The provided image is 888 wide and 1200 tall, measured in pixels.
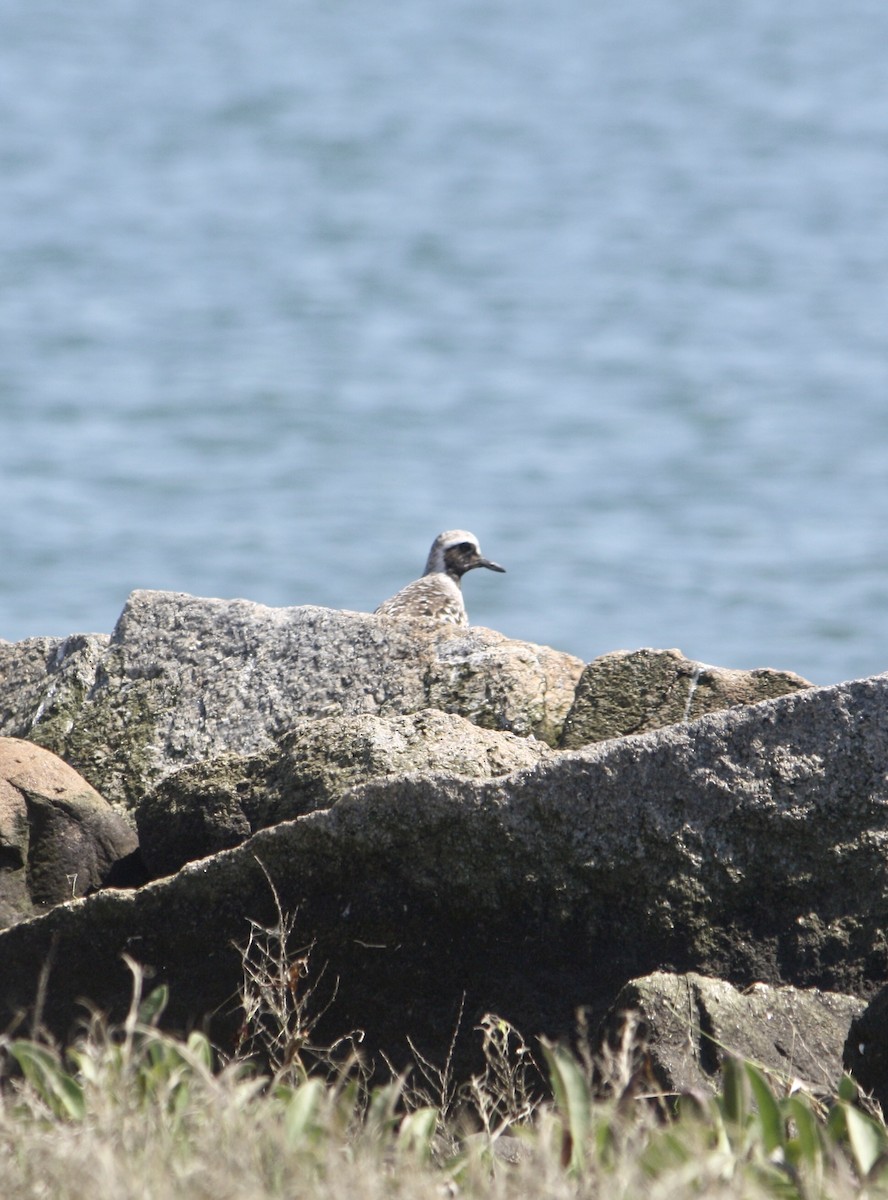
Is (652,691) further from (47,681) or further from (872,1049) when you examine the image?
(47,681)

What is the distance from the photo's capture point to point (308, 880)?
5.12m

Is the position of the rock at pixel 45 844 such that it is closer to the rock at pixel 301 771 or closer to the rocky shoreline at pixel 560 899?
the rock at pixel 301 771

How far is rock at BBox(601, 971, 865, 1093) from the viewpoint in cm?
432

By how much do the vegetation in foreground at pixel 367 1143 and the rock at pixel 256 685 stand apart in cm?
280

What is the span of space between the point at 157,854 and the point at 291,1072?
1.83m

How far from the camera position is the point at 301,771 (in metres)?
5.71

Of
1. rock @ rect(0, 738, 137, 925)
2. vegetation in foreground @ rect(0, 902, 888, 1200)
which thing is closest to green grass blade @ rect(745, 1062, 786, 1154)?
vegetation in foreground @ rect(0, 902, 888, 1200)

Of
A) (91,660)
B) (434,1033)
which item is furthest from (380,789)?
(91,660)

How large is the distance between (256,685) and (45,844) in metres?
1.24

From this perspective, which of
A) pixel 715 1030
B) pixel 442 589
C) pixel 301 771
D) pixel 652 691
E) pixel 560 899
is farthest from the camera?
pixel 442 589

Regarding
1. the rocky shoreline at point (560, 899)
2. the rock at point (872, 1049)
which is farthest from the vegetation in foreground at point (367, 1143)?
the rocky shoreline at point (560, 899)

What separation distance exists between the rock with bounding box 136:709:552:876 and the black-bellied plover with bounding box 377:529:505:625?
1.35 m

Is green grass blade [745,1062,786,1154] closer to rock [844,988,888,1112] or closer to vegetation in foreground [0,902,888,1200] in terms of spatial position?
vegetation in foreground [0,902,888,1200]

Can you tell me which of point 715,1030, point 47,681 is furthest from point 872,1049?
point 47,681
